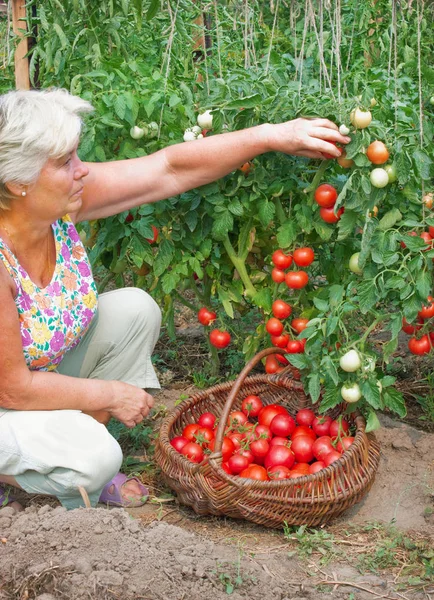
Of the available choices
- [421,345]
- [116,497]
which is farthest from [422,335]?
[116,497]

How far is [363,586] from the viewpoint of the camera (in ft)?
6.71

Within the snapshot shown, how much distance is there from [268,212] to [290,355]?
17.2 inches

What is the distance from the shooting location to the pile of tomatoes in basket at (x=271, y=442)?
8.03ft

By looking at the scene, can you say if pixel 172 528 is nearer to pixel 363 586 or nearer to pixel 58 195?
pixel 363 586

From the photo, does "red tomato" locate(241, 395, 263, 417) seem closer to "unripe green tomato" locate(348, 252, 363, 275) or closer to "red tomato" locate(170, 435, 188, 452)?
"red tomato" locate(170, 435, 188, 452)

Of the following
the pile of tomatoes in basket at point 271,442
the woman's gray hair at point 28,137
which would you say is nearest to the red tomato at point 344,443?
the pile of tomatoes in basket at point 271,442

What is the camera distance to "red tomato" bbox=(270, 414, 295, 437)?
2.60 meters

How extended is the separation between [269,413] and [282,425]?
102mm

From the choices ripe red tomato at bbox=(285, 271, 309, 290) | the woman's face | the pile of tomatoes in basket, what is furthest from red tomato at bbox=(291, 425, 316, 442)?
the woman's face

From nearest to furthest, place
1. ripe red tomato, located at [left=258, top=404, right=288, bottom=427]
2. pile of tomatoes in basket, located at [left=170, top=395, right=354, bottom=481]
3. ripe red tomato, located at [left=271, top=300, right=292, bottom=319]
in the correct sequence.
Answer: pile of tomatoes in basket, located at [left=170, top=395, right=354, bottom=481] → ripe red tomato, located at [left=271, top=300, right=292, bottom=319] → ripe red tomato, located at [left=258, top=404, right=288, bottom=427]

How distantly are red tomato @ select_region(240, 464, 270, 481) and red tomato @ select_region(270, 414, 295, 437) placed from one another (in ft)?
0.65

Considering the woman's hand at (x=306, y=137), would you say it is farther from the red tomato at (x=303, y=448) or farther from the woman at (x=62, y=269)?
the red tomato at (x=303, y=448)

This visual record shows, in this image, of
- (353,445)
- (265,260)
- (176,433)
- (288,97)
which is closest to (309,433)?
(353,445)

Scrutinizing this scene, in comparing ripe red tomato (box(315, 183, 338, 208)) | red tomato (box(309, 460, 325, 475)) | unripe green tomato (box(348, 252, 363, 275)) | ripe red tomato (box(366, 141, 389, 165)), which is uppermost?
ripe red tomato (box(366, 141, 389, 165))
